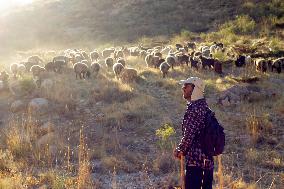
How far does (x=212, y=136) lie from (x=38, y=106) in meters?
9.47

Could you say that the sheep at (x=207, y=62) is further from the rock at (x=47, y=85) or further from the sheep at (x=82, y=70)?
the rock at (x=47, y=85)

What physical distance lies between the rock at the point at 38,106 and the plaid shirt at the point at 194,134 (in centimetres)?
855

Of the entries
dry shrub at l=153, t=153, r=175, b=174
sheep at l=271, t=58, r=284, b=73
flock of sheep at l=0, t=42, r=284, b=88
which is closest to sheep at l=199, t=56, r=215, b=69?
flock of sheep at l=0, t=42, r=284, b=88

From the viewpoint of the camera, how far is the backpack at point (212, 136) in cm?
582

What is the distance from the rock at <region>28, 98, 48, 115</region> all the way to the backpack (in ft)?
28.9

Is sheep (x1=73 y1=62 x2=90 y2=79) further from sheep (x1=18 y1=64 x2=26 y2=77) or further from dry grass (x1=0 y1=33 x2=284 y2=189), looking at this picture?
sheep (x1=18 y1=64 x2=26 y2=77)

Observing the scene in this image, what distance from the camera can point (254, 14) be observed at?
3750 cm

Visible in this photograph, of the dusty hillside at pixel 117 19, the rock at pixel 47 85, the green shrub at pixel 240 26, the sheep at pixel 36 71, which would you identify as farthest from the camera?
the dusty hillside at pixel 117 19

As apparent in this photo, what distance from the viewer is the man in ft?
19.7

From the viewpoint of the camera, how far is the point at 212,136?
5.82m

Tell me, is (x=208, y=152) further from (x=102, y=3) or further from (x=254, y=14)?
(x=102, y=3)

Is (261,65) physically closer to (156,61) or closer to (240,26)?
(156,61)

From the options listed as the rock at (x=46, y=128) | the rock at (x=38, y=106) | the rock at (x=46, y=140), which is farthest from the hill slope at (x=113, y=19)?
the rock at (x=46, y=140)

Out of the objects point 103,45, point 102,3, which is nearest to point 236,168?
point 103,45
